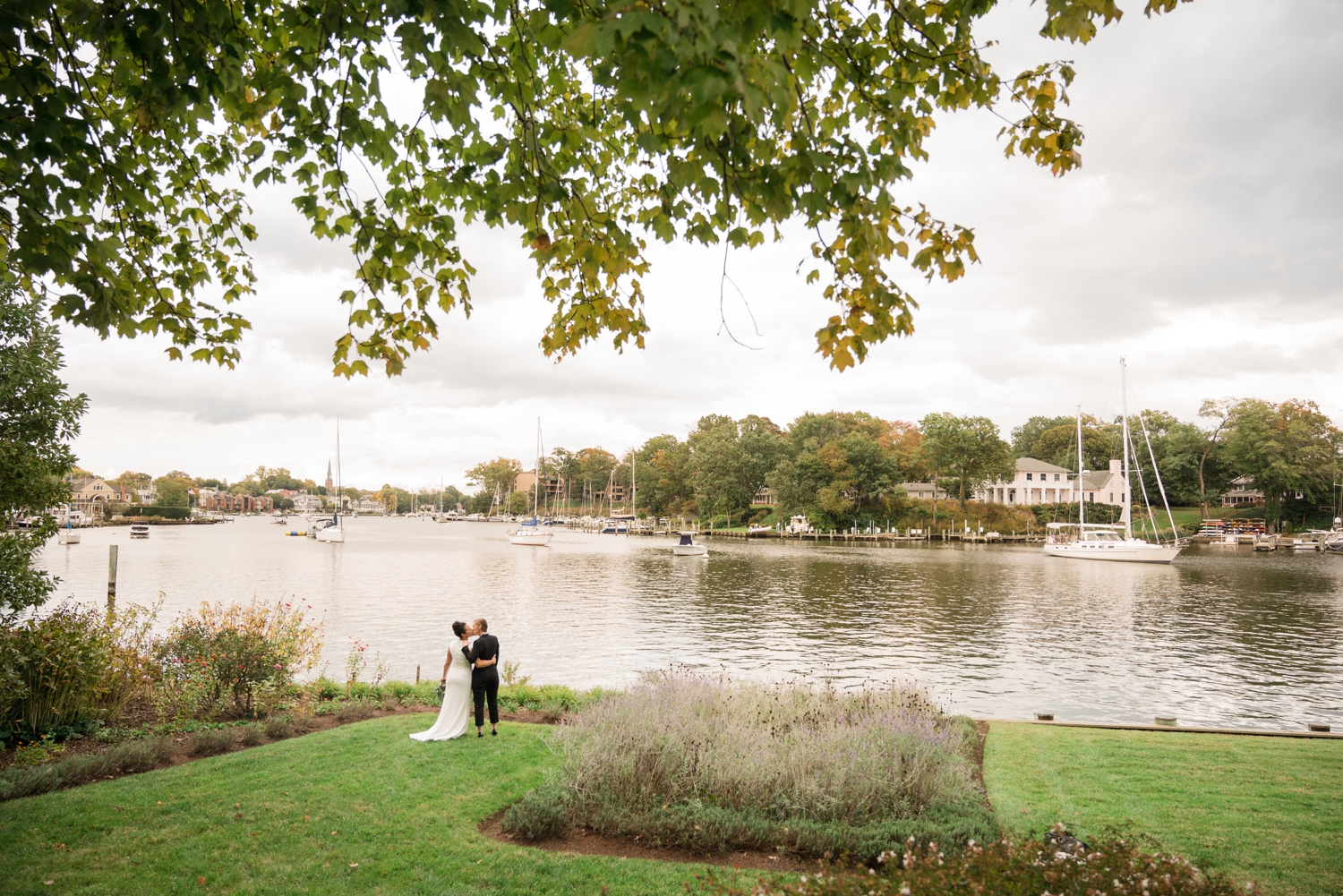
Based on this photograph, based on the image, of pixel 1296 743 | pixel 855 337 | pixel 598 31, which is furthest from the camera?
pixel 1296 743

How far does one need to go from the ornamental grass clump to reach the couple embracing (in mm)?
2064

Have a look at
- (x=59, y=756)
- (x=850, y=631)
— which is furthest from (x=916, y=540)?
(x=59, y=756)

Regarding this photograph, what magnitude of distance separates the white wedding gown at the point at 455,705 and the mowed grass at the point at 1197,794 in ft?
24.0

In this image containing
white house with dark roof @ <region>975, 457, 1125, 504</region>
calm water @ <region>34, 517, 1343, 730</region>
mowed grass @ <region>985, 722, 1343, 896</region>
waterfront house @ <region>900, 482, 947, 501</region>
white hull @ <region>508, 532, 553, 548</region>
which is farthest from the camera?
waterfront house @ <region>900, 482, 947, 501</region>

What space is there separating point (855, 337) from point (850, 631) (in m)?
24.2

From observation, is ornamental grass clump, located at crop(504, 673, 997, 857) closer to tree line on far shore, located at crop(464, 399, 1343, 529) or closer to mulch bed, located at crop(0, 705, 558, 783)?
mulch bed, located at crop(0, 705, 558, 783)

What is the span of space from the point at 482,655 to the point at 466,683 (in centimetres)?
54

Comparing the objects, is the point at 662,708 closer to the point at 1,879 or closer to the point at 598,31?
the point at 1,879

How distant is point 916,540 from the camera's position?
299 feet

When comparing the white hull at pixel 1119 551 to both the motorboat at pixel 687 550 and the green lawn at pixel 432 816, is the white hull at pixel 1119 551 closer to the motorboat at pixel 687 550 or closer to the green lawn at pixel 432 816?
the motorboat at pixel 687 550

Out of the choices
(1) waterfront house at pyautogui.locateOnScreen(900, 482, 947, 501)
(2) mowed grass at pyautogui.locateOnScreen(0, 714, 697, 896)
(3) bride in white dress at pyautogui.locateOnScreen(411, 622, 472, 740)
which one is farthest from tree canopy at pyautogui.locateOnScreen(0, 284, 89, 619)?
(1) waterfront house at pyautogui.locateOnScreen(900, 482, 947, 501)

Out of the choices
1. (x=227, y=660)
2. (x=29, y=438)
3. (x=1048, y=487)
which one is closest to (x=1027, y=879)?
(x=227, y=660)

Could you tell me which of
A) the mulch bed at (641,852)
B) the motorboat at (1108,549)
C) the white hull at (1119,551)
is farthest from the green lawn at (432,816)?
the motorboat at (1108,549)

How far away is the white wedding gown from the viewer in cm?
1055
